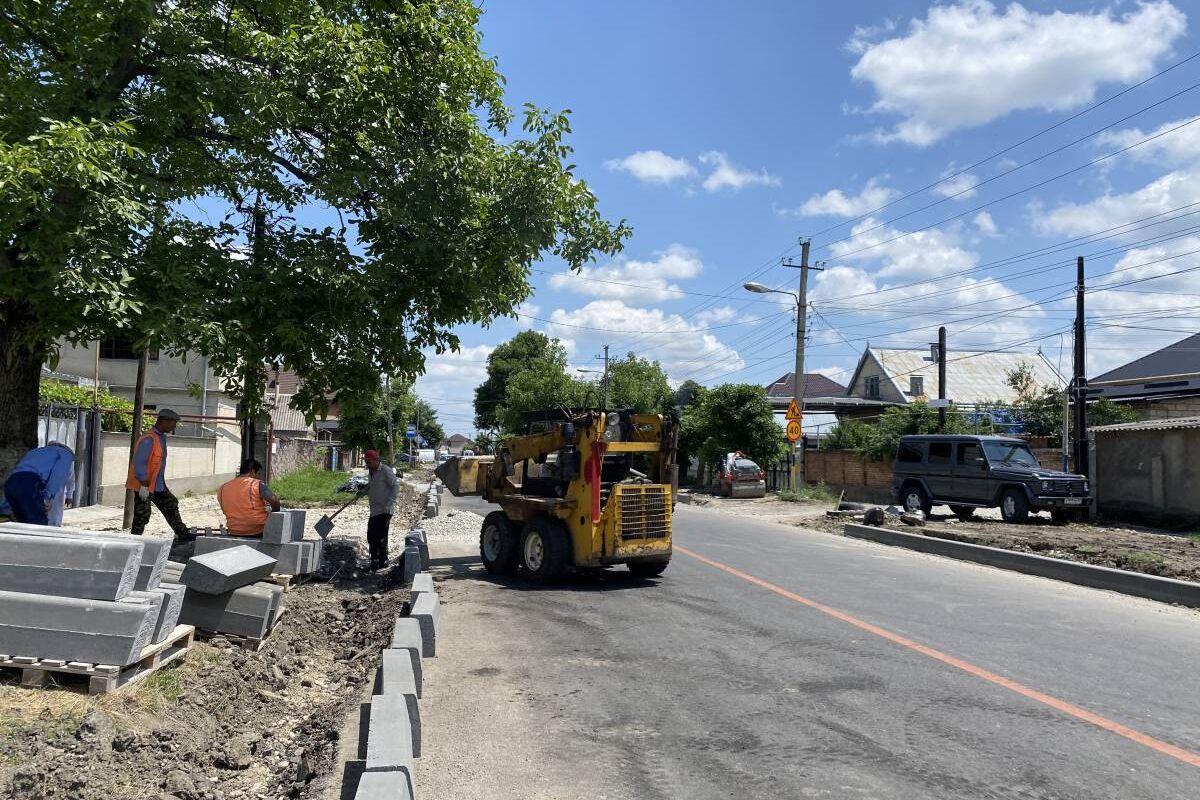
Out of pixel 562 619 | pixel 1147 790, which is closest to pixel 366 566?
pixel 562 619

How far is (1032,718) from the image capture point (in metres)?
5.49

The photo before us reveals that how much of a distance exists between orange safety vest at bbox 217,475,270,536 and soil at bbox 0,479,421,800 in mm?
1515

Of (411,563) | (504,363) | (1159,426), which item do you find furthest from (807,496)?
(504,363)

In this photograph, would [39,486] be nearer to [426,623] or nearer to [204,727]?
[204,727]

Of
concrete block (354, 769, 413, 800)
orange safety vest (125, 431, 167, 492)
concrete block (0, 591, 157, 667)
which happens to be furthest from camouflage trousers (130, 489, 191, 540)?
concrete block (354, 769, 413, 800)

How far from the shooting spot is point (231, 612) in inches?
274

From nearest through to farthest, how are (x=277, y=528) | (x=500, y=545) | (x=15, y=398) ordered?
1. (x=15, y=398)
2. (x=277, y=528)
3. (x=500, y=545)

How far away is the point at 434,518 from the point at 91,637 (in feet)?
53.2

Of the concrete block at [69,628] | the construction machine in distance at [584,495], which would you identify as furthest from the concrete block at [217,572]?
the construction machine in distance at [584,495]

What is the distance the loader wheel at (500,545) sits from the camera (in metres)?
11.9

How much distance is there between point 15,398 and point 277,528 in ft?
9.01

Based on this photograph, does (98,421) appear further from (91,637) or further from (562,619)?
(91,637)

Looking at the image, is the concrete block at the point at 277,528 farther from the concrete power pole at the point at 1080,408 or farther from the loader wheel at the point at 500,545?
the concrete power pole at the point at 1080,408

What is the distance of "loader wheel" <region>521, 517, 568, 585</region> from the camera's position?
35.8ft
